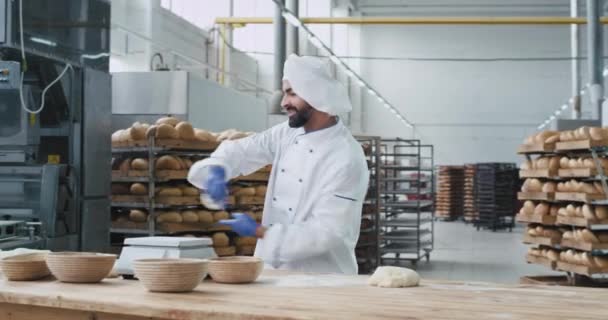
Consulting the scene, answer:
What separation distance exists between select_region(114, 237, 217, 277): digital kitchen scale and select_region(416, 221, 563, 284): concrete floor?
6926 mm

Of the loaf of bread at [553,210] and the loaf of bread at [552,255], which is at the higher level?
the loaf of bread at [553,210]

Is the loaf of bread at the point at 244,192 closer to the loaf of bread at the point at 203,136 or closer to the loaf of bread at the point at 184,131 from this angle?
the loaf of bread at the point at 203,136

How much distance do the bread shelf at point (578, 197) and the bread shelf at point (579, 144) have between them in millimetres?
420

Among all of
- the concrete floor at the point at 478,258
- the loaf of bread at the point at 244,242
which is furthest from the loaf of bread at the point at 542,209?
the loaf of bread at the point at 244,242

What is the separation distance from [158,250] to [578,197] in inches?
222

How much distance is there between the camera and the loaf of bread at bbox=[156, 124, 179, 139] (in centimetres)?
639

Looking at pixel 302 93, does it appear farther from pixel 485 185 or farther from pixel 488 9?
pixel 488 9

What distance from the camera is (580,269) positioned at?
23.8 ft

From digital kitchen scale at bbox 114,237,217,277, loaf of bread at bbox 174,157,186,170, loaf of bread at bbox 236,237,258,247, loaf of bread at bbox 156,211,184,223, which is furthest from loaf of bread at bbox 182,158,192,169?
digital kitchen scale at bbox 114,237,217,277

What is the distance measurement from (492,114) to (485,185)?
6.55 m

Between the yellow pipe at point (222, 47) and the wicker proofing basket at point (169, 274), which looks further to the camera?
the yellow pipe at point (222, 47)

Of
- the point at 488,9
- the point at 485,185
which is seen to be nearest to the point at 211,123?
the point at 485,185

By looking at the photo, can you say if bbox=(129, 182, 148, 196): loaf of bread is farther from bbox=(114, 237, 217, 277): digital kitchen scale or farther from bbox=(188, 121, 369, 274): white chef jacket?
bbox=(114, 237, 217, 277): digital kitchen scale

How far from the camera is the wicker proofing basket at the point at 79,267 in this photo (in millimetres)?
2252
